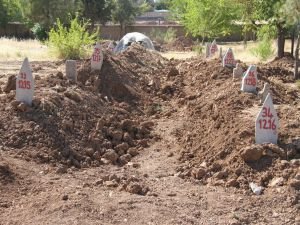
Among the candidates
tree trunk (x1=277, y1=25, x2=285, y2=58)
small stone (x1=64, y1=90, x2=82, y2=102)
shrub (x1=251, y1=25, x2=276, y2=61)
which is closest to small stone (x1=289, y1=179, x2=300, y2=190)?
small stone (x1=64, y1=90, x2=82, y2=102)

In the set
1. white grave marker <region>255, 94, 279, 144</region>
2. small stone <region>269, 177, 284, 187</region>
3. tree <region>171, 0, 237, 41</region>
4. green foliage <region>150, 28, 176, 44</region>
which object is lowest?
green foliage <region>150, 28, 176, 44</region>

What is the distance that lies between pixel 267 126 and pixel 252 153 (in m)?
0.48

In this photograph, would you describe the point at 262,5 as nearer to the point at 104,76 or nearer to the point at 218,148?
the point at 104,76

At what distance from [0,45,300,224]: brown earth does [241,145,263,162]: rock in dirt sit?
0.04 ft

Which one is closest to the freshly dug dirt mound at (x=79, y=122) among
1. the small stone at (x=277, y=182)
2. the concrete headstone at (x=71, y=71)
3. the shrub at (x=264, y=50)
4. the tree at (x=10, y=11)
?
the concrete headstone at (x=71, y=71)

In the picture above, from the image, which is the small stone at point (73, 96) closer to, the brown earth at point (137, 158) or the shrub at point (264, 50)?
the brown earth at point (137, 158)

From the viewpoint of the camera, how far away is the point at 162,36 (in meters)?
43.9

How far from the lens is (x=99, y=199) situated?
573 centimetres

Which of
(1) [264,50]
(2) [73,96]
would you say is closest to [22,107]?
(2) [73,96]

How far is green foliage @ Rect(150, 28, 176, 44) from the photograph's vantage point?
135 ft

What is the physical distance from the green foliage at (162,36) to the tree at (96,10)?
4.47m

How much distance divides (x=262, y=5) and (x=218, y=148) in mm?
16505

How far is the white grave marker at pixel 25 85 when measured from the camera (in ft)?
25.6

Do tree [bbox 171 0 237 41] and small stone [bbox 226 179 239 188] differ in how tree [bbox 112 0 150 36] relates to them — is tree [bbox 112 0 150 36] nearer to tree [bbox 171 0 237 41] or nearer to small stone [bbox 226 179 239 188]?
tree [bbox 171 0 237 41]
